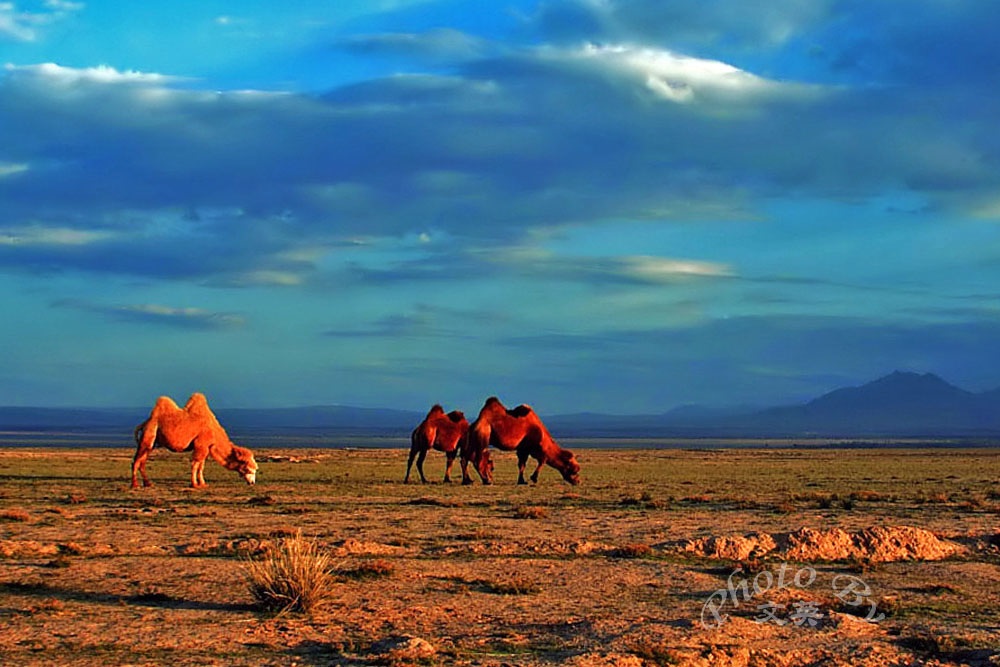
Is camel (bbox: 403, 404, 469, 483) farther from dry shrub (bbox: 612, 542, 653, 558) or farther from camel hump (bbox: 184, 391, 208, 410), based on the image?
dry shrub (bbox: 612, 542, 653, 558)

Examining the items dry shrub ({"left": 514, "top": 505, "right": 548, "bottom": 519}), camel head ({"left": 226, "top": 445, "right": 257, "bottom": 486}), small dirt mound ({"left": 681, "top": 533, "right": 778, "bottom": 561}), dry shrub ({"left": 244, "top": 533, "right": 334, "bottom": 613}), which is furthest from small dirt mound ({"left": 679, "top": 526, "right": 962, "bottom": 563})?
camel head ({"left": 226, "top": 445, "right": 257, "bottom": 486})

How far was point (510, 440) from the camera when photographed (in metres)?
35.9

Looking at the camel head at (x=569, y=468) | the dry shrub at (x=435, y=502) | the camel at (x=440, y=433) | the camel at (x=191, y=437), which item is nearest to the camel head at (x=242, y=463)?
the camel at (x=191, y=437)

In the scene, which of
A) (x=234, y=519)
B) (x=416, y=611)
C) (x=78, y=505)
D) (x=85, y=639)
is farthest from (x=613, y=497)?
(x=85, y=639)

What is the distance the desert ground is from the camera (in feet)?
35.9

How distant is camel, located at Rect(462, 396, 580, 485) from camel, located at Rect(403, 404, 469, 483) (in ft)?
1.81

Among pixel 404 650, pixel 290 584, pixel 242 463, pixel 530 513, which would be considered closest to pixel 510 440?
pixel 242 463

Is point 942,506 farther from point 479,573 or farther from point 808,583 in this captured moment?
point 479,573

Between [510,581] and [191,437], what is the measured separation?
19.7 meters

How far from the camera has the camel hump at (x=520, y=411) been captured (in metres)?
36.5

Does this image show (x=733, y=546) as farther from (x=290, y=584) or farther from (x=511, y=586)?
(x=290, y=584)

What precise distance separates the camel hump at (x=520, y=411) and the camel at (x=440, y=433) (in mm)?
1701

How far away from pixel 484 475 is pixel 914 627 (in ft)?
78.8

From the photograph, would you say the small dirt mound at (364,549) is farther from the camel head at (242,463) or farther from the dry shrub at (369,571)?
the camel head at (242,463)
